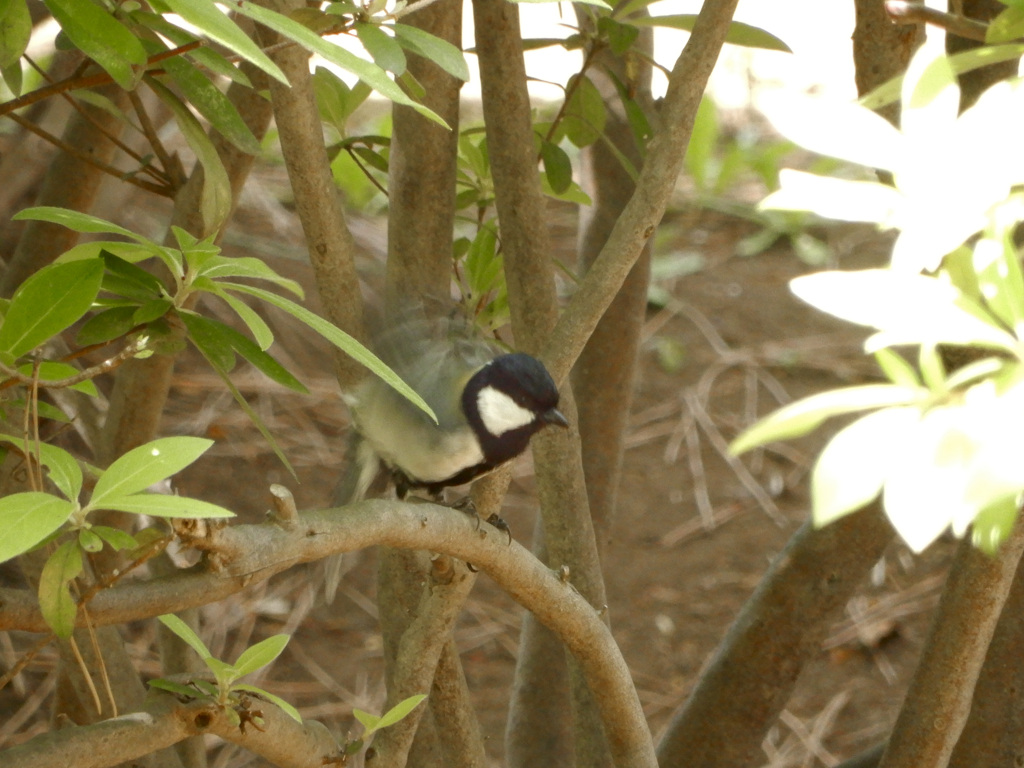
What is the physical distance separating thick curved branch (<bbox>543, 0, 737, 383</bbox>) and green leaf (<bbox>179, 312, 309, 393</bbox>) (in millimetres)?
533

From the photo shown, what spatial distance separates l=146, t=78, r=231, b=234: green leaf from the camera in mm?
1259

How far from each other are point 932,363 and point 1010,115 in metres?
0.14

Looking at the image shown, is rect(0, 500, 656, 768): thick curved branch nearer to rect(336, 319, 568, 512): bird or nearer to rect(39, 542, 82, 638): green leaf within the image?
rect(39, 542, 82, 638): green leaf

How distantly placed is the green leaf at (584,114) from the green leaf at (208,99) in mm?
889

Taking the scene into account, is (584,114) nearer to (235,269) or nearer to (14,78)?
(14,78)

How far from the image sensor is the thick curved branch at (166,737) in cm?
105

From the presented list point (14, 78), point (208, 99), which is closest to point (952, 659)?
point (208, 99)

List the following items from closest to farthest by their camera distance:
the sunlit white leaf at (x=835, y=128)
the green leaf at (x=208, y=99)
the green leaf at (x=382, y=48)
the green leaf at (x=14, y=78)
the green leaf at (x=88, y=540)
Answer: the sunlit white leaf at (x=835, y=128) < the green leaf at (x=88, y=540) < the green leaf at (x=382, y=48) < the green leaf at (x=208, y=99) < the green leaf at (x=14, y=78)

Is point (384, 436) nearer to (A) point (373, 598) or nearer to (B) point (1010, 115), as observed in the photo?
(B) point (1010, 115)

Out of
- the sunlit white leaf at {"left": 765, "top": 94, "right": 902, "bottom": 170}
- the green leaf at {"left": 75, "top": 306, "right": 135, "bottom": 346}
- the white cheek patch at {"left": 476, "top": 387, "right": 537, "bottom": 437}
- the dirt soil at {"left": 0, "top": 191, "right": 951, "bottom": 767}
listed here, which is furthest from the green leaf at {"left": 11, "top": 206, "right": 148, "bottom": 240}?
the dirt soil at {"left": 0, "top": 191, "right": 951, "bottom": 767}

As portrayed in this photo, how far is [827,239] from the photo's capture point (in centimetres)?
502

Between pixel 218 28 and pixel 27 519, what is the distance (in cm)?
33

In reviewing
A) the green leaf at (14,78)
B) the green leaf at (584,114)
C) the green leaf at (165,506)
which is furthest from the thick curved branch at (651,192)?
the green leaf at (165,506)

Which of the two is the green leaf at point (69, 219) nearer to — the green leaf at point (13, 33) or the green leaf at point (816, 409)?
the green leaf at point (13, 33)
